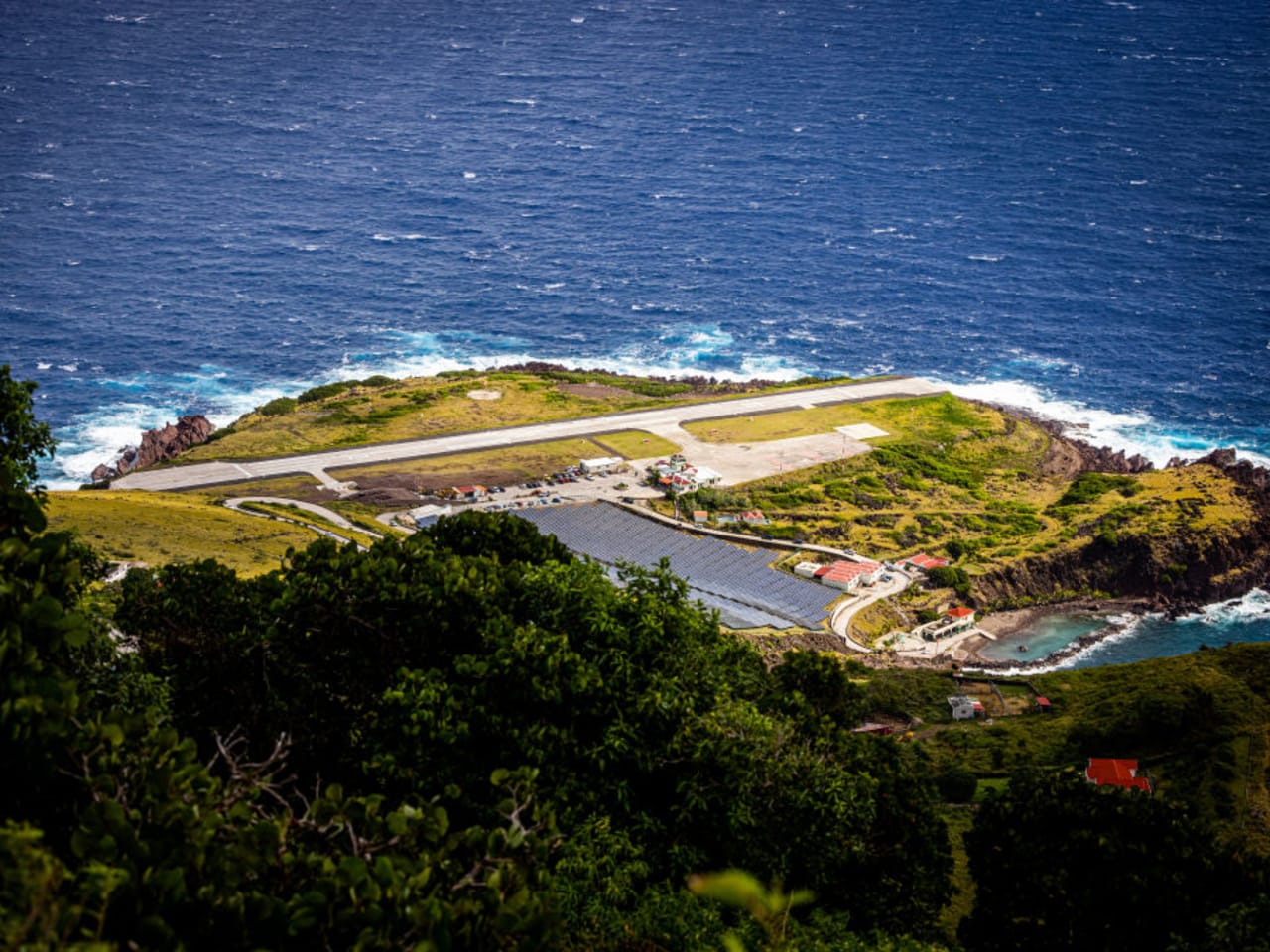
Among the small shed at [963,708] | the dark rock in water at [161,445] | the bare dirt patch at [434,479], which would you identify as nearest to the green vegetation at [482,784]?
the small shed at [963,708]

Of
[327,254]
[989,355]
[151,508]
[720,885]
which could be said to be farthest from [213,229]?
[720,885]

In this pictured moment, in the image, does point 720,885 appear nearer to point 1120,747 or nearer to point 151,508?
point 1120,747

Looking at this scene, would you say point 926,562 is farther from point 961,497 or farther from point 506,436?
point 506,436

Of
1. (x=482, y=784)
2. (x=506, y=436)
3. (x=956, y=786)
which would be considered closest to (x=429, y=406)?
(x=506, y=436)

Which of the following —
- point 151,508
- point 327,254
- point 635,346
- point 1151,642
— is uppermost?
point 327,254

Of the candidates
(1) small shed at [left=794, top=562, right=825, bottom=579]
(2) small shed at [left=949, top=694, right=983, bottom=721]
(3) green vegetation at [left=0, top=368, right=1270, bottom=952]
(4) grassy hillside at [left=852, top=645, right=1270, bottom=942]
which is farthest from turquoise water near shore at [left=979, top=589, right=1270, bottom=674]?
(3) green vegetation at [left=0, top=368, right=1270, bottom=952]

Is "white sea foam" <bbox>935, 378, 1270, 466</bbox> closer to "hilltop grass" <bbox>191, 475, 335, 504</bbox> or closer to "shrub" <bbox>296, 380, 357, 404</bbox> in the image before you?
"shrub" <bbox>296, 380, 357, 404</bbox>

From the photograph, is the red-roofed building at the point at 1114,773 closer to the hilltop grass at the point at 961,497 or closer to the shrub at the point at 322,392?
the hilltop grass at the point at 961,497
